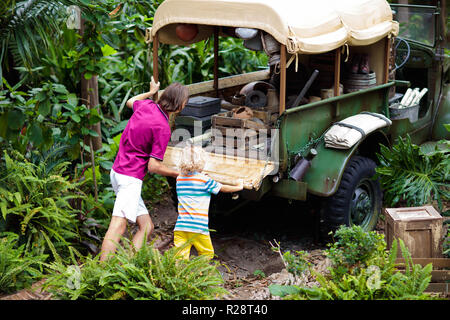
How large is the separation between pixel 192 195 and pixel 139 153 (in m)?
0.61

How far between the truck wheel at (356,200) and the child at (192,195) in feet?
4.49

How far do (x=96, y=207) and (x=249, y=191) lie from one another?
1.64m

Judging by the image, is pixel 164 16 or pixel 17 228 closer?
pixel 17 228

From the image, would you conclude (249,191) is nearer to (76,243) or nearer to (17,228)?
(76,243)

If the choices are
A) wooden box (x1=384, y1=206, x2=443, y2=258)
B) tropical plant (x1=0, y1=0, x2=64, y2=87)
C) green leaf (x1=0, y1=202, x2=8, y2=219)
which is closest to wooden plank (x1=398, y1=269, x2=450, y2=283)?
wooden box (x1=384, y1=206, x2=443, y2=258)

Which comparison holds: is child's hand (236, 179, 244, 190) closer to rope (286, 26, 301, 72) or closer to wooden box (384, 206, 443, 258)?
rope (286, 26, 301, 72)

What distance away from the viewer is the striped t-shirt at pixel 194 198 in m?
4.67

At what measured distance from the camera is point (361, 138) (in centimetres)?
559

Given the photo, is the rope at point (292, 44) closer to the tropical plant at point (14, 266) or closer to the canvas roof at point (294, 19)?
the canvas roof at point (294, 19)

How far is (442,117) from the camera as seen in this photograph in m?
7.62

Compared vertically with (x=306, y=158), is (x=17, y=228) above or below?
below

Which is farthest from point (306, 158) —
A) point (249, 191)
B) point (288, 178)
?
point (249, 191)

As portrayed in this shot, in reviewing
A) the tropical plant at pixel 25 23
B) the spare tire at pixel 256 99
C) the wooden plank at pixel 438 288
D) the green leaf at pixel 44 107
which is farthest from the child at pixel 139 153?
the wooden plank at pixel 438 288
